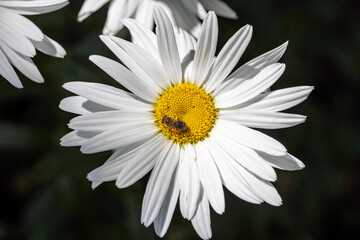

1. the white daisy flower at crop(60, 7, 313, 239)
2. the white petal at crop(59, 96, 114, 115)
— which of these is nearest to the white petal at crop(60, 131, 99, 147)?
the white daisy flower at crop(60, 7, 313, 239)

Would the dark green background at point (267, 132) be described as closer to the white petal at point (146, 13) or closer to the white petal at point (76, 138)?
the white petal at point (146, 13)

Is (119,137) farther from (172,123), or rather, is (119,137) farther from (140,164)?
(172,123)

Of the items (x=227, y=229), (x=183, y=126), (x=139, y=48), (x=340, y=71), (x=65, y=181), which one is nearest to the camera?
(x=139, y=48)

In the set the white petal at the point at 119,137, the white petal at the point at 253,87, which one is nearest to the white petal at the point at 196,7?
the white petal at the point at 253,87

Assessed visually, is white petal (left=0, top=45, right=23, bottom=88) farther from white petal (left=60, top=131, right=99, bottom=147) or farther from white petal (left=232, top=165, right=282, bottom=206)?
white petal (left=232, top=165, right=282, bottom=206)

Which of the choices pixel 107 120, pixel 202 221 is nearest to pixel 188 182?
pixel 202 221

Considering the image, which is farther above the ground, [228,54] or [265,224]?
[228,54]

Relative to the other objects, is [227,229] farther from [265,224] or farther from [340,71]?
[340,71]

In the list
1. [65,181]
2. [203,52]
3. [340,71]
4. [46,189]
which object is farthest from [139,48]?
[340,71]
